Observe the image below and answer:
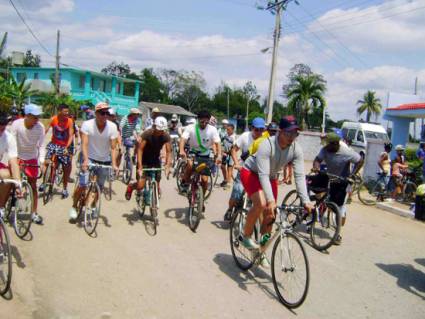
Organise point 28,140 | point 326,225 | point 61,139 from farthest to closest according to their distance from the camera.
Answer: point 61,139 → point 326,225 → point 28,140

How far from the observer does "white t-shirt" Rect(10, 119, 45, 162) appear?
681 cm

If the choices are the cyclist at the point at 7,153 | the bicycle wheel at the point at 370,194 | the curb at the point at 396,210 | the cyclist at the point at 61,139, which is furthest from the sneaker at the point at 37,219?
the bicycle wheel at the point at 370,194

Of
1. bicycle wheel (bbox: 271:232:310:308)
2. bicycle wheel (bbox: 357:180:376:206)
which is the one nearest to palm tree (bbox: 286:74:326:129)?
bicycle wheel (bbox: 357:180:376:206)

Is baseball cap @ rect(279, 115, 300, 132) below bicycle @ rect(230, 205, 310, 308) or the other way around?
the other way around

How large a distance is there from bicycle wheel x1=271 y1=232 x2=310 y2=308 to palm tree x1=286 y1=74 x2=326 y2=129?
34.9 m

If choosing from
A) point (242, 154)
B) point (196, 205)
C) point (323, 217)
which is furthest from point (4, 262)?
point (242, 154)

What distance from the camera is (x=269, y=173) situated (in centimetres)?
521

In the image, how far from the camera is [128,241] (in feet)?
22.0

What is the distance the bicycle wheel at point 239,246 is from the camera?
18.9 feet

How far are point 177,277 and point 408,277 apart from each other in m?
3.33

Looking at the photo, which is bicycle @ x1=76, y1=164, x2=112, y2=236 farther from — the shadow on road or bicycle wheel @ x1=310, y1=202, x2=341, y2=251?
the shadow on road

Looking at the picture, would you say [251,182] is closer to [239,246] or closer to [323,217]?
[239,246]

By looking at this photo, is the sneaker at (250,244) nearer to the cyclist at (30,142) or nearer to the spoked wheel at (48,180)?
the cyclist at (30,142)

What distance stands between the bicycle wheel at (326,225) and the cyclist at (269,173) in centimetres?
180
